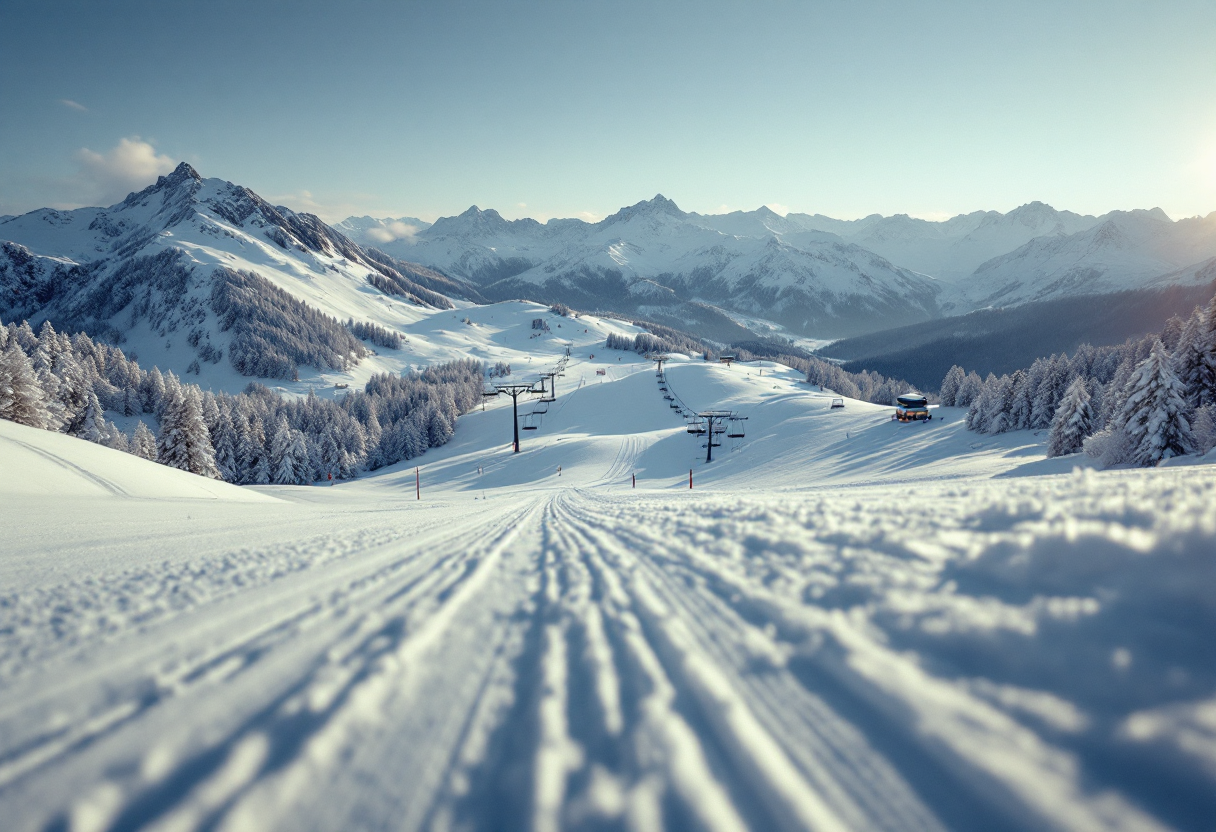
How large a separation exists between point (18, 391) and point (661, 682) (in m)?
50.7

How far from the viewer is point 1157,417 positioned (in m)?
17.4

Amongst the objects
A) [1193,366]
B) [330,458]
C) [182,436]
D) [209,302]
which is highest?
[209,302]

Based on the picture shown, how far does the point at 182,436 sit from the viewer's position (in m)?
38.5

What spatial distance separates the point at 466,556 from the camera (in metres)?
5.42

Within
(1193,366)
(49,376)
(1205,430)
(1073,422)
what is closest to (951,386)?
(1193,366)

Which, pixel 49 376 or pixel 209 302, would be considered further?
pixel 209 302

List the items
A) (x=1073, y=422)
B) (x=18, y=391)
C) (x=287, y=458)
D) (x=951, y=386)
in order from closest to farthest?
(x=1073, y=422) → (x=18, y=391) → (x=287, y=458) → (x=951, y=386)

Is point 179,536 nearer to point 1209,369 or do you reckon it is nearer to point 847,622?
point 847,622

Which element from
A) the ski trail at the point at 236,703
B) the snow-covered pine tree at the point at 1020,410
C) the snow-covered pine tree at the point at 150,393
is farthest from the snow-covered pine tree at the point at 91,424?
the snow-covered pine tree at the point at 1020,410

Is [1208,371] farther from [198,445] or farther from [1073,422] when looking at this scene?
[198,445]

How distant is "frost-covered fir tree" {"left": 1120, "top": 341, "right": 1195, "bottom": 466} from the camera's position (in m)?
17.2

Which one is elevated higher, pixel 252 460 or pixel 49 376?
pixel 49 376

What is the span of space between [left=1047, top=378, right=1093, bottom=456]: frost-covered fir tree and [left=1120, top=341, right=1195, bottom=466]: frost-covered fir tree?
6674mm

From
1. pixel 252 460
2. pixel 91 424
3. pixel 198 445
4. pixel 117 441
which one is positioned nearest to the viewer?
pixel 198 445
